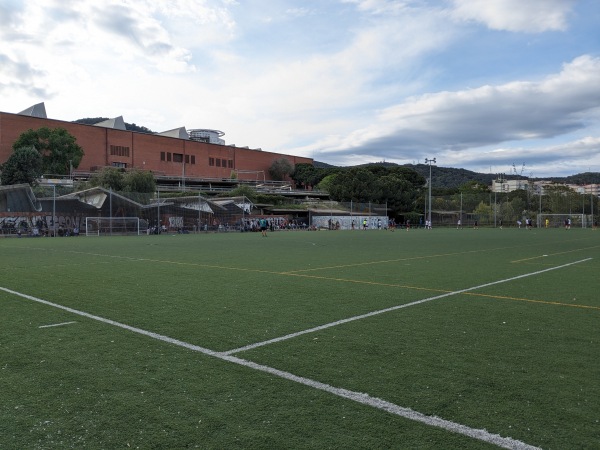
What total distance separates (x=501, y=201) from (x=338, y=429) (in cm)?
8411

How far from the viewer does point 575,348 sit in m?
5.93

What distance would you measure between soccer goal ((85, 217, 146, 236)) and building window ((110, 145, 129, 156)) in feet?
181

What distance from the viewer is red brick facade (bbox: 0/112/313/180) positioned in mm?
81875

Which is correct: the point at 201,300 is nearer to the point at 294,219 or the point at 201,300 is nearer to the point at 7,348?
the point at 7,348

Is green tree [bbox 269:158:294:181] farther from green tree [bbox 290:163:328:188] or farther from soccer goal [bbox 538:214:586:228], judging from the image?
soccer goal [bbox 538:214:586:228]

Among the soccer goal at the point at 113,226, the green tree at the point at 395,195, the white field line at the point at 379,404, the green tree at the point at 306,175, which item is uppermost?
the green tree at the point at 306,175

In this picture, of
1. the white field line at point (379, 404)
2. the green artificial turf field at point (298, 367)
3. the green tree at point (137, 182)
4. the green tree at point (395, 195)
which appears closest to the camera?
the white field line at point (379, 404)

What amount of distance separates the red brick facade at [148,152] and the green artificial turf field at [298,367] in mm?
83130

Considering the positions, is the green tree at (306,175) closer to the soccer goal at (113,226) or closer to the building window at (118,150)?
the building window at (118,150)

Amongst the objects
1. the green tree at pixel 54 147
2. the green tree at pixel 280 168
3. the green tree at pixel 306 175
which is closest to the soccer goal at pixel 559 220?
the green tree at pixel 306 175

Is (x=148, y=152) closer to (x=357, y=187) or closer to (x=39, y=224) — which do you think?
(x=357, y=187)

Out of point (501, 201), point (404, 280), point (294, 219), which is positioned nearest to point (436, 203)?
point (501, 201)

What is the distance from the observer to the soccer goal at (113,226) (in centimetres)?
4155

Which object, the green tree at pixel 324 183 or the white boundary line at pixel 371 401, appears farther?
the green tree at pixel 324 183
